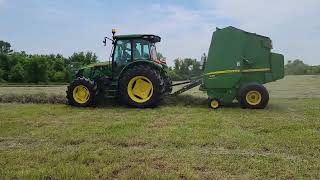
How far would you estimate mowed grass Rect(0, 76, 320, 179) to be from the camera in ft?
19.7

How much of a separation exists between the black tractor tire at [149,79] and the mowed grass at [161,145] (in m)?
1.62

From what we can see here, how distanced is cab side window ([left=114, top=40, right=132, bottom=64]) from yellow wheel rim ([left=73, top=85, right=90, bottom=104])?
4.26ft

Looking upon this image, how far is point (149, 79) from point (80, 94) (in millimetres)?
2187

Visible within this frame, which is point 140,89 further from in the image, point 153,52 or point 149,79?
point 153,52

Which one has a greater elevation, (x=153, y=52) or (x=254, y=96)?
(x=153, y=52)

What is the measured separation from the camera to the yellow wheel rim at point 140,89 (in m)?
14.0

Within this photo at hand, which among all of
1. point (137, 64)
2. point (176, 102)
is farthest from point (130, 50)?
point (176, 102)

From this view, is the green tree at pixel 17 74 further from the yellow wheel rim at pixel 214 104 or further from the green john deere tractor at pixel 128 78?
the yellow wheel rim at pixel 214 104

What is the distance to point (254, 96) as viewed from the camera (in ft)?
44.0

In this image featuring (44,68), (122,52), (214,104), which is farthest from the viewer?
(44,68)

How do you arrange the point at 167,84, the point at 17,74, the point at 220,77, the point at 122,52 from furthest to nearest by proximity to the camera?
the point at 17,74
the point at 167,84
the point at 122,52
the point at 220,77

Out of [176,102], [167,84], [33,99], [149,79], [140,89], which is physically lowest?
[176,102]

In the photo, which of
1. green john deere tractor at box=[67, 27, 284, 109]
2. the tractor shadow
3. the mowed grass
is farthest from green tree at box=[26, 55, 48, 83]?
the mowed grass

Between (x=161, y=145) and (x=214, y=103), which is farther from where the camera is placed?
(x=214, y=103)
